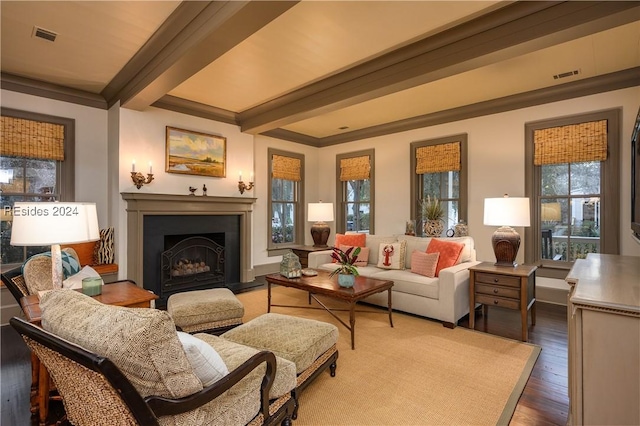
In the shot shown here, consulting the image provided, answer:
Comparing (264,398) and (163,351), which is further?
(264,398)

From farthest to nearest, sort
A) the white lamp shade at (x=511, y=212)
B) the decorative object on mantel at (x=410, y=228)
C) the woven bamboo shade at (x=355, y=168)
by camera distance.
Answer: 1. the woven bamboo shade at (x=355, y=168)
2. the decorative object on mantel at (x=410, y=228)
3. the white lamp shade at (x=511, y=212)

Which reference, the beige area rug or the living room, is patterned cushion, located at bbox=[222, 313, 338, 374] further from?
the living room

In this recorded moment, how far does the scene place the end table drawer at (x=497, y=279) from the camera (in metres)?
3.16

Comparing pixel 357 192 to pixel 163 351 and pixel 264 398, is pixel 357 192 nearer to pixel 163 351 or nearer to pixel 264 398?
pixel 264 398

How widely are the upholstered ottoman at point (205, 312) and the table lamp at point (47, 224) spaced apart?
46.9 inches

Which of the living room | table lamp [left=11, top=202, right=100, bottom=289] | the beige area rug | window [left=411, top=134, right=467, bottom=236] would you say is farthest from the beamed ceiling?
the beige area rug

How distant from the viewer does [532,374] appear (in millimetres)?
2418

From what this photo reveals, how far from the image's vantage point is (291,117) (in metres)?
4.56

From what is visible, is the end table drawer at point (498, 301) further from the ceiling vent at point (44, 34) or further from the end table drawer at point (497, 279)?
the ceiling vent at point (44, 34)

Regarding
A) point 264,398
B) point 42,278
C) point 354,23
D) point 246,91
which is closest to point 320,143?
point 246,91

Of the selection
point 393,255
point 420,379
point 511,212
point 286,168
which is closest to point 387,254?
point 393,255

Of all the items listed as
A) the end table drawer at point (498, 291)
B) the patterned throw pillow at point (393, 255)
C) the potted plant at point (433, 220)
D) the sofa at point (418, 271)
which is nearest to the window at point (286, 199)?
the sofa at point (418, 271)

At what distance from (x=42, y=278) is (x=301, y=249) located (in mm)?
3658

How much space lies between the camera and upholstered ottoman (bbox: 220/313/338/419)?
78.2 inches
